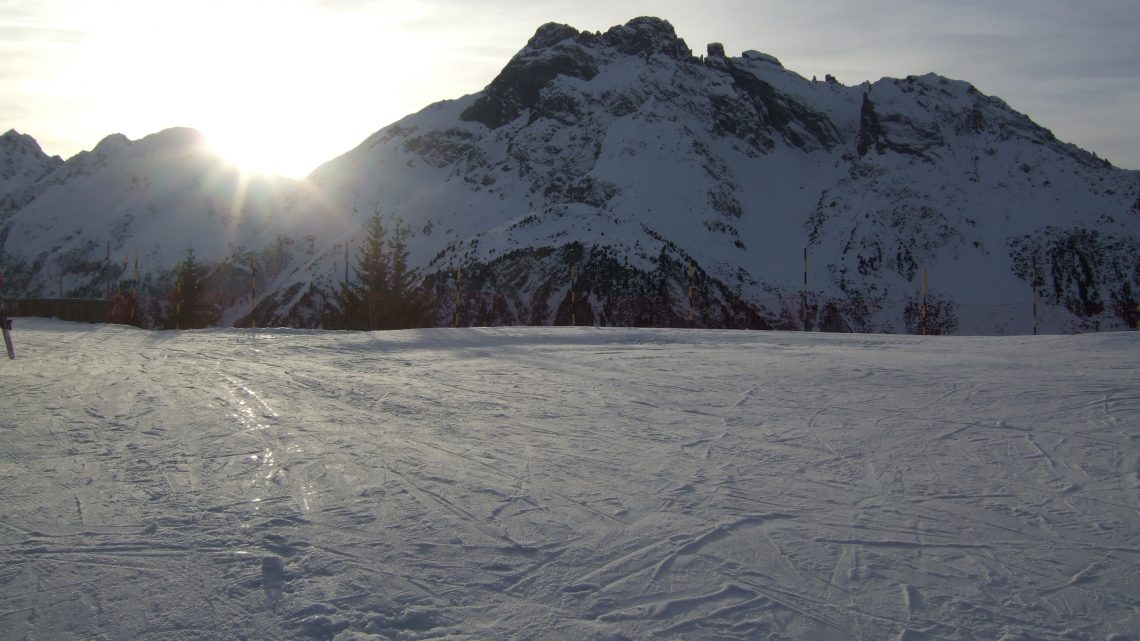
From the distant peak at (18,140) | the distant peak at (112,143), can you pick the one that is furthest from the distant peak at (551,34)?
the distant peak at (18,140)

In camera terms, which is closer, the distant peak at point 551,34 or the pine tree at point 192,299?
the pine tree at point 192,299

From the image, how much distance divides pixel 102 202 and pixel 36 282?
1619 centimetres

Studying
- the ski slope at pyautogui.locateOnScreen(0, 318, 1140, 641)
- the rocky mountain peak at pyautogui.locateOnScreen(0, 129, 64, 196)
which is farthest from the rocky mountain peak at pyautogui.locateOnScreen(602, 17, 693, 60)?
the rocky mountain peak at pyautogui.locateOnScreen(0, 129, 64, 196)

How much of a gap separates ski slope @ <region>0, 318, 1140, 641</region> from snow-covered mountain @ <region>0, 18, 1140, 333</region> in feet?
92.4

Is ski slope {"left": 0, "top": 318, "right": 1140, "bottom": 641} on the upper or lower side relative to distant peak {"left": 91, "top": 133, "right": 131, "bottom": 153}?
lower

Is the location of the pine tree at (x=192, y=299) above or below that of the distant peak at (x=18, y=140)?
below

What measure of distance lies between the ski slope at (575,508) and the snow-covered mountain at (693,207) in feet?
92.4

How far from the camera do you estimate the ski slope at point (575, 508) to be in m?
3.19

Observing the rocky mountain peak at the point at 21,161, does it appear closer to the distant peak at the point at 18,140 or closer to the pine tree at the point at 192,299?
the distant peak at the point at 18,140

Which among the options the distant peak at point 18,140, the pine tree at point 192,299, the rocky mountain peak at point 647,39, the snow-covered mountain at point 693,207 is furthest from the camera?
the distant peak at point 18,140

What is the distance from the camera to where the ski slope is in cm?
319

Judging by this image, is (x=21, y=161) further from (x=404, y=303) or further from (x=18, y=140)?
(x=404, y=303)

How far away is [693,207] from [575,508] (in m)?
65.2

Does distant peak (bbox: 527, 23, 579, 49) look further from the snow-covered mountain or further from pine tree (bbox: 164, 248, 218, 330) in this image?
pine tree (bbox: 164, 248, 218, 330)
